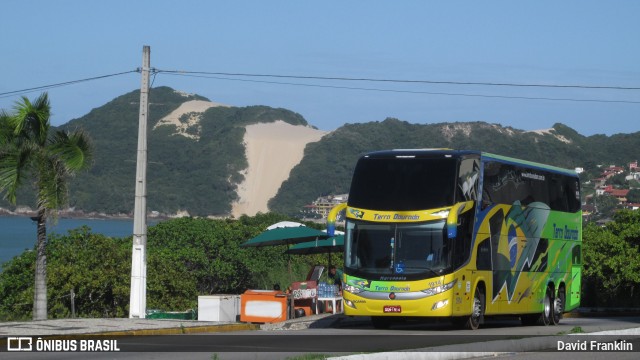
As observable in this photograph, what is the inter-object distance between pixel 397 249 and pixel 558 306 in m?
7.52

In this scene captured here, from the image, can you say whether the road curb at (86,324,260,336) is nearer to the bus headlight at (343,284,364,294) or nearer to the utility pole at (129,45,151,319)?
the bus headlight at (343,284,364,294)

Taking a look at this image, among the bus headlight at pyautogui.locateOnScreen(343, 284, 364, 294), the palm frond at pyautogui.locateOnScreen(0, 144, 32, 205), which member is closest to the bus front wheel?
the bus headlight at pyautogui.locateOnScreen(343, 284, 364, 294)

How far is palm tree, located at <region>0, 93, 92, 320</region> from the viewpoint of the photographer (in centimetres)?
2777

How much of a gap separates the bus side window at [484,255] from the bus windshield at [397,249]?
1.53m

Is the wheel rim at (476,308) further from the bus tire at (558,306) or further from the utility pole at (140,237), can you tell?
the utility pole at (140,237)

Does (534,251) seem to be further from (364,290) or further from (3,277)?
(3,277)

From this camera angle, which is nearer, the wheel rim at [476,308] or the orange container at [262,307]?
the wheel rim at [476,308]

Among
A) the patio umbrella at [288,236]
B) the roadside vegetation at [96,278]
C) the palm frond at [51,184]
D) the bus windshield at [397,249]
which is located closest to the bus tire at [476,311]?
the bus windshield at [397,249]

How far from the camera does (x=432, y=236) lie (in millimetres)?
23656

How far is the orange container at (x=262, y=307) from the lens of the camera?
86.5 feet

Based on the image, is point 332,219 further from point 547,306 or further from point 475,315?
point 547,306

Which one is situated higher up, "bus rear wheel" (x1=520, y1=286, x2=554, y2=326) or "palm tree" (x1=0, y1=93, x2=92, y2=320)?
"palm tree" (x1=0, y1=93, x2=92, y2=320)

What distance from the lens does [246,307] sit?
26.5m

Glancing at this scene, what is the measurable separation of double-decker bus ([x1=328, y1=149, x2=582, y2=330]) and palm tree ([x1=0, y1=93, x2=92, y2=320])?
7.60 m
